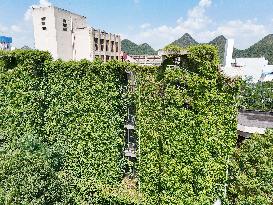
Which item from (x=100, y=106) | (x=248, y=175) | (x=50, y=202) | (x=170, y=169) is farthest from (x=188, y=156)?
(x=50, y=202)

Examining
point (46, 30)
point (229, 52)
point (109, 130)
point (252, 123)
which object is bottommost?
point (109, 130)

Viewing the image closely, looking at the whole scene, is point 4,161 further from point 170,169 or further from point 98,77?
point 170,169

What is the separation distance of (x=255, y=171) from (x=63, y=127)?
51.7ft

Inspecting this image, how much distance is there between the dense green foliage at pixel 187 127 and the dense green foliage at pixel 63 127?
9.66 ft

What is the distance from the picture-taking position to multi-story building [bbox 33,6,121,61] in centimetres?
4247

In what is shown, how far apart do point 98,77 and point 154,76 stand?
4877 millimetres

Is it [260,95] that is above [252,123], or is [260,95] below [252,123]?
below

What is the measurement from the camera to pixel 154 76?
21.3 metres

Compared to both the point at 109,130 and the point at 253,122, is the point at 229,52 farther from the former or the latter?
the point at 109,130

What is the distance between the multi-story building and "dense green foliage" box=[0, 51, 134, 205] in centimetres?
1702

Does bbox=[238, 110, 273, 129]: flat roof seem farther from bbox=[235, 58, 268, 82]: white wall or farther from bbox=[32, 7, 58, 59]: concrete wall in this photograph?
bbox=[235, 58, 268, 82]: white wall

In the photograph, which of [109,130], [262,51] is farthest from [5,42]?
[262,51]

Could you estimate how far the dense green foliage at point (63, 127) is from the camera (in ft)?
74.7

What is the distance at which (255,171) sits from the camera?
18.9m
